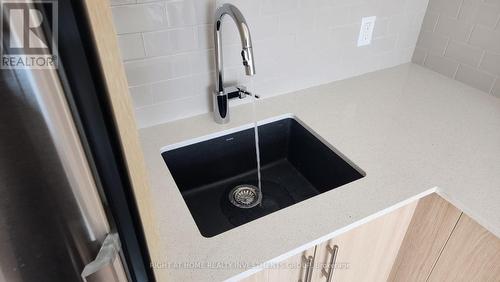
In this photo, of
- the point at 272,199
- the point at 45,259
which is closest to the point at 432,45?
the point at 272,199

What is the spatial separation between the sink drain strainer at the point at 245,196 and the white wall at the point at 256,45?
0.33m

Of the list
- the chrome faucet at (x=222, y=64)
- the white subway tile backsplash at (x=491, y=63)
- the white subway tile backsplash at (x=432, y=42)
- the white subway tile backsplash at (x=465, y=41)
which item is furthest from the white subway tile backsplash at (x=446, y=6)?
the chrome faucet at (x=222, y=64)

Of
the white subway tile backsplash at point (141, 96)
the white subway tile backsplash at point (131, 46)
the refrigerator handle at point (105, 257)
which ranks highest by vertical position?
the white subway tile backsplash at point (131, 46)

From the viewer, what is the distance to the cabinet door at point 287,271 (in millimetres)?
739

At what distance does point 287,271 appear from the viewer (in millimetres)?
797

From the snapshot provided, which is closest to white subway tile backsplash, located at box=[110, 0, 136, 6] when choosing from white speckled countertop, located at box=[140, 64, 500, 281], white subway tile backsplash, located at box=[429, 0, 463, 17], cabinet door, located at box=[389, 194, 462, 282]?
white speckled countertop, located at box=[140, 64, 500, 281]

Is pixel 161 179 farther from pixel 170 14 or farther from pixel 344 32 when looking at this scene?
pixel 344 32

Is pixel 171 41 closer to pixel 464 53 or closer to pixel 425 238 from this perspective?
A: pixel 425 238

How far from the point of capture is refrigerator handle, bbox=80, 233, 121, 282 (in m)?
0.39

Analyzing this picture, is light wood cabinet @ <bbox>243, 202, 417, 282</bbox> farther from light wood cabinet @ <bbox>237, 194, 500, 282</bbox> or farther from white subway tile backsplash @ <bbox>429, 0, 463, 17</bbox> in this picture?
white subway tile backsplash @ <bbox>429, 0, 463, 17</bbox>

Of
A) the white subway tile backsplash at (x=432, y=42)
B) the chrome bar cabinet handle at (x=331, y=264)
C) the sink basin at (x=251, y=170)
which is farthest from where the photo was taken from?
the white subway tile backsplash at (x=432, y=42)

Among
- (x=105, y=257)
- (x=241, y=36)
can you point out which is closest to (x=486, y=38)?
(x=241, y=36)

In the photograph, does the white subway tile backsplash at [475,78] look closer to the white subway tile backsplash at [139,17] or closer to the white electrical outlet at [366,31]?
the white electrical outlet at [366,31]

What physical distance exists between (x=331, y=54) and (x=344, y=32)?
0.33 feet
